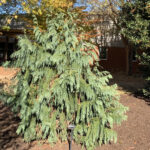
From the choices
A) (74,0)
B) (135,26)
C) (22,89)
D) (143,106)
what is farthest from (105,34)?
(22,89)

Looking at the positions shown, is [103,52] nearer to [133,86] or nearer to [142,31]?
[133,86]

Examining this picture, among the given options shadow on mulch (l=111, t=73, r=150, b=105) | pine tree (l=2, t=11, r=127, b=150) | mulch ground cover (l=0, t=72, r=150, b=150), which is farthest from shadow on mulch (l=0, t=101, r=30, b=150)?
shadow on mulch (l=111, t=73, r=150, b=105)

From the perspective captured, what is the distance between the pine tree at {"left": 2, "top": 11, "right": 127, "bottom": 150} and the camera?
3.19 m

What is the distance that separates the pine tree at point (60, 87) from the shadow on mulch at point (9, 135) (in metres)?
0.36

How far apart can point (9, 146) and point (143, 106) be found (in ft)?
15.6

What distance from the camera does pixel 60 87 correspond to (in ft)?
10.3

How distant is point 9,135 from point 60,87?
1.97 m

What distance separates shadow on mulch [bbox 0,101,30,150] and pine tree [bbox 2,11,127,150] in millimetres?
361

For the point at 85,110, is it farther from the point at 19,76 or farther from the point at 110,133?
the point at 19,76

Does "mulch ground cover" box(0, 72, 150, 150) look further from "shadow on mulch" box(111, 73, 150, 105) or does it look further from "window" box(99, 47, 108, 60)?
"window" box(99, 47, 108, 60)

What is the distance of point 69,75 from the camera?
3072mm

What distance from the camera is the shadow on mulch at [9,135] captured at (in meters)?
3.55

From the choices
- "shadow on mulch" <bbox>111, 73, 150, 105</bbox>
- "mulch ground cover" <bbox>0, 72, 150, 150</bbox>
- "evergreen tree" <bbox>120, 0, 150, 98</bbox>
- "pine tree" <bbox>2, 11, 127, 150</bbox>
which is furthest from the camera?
"shadow on mulch" <bbox>111, 73, 150, 105</bbox>

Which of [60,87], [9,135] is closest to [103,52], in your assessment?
[9,135]
